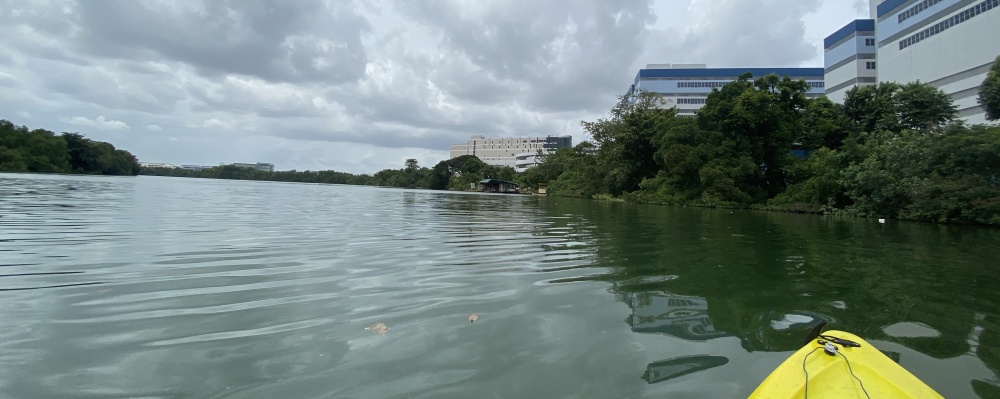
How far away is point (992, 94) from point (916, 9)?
23482mm

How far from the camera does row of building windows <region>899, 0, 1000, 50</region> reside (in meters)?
33.9

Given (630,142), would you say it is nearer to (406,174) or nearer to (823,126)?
(823,126)

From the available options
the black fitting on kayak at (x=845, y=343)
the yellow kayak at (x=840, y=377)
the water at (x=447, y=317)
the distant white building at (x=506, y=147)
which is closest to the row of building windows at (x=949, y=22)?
the water at (x=447, y=317)

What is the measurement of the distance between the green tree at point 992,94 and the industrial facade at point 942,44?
8.86 m

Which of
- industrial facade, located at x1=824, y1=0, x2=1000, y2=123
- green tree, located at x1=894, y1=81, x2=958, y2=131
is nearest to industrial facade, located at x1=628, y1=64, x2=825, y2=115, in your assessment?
industrial facade, located at x1=824, y1=0, x2=1000, y2=123

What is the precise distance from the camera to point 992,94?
23.8 meters

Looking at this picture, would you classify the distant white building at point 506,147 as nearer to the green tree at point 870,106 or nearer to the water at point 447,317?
the green tree at point 870,106

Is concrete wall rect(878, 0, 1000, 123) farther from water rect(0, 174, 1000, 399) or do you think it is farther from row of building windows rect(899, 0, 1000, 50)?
water rect(0, 174, 1000, 399)

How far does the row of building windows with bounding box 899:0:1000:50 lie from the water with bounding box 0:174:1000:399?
40.4 m

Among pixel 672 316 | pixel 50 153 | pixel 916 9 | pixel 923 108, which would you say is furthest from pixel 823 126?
pixel 50 153

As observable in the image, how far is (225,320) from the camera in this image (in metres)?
3.61

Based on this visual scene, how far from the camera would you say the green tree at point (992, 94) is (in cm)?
2356

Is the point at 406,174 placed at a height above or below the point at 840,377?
above

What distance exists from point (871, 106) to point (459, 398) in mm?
41080
